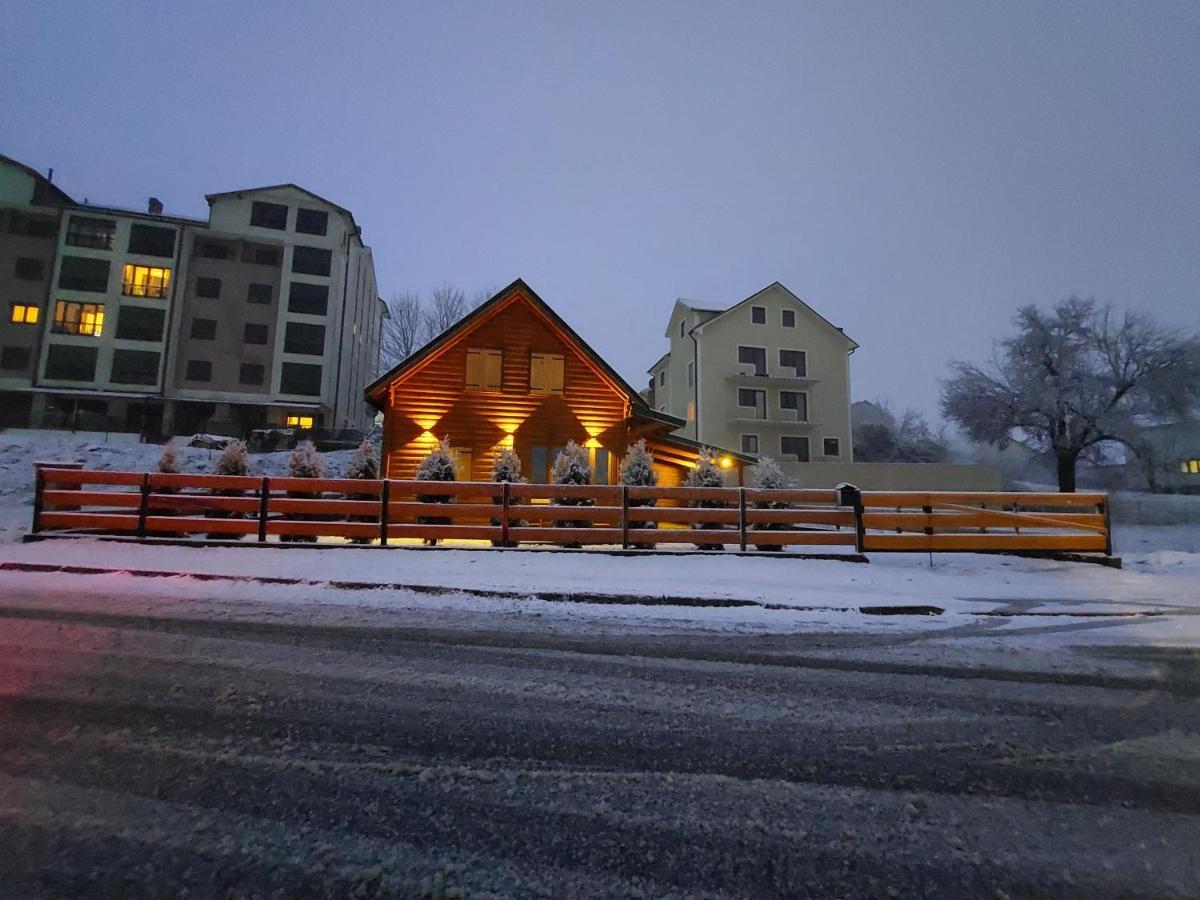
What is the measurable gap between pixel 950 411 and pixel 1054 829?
1411 inches

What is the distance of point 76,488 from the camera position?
10.5m

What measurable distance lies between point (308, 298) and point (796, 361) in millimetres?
32280

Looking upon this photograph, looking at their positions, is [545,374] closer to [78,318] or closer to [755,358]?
[755,358]

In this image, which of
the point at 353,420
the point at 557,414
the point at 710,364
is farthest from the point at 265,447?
the point at 710,364

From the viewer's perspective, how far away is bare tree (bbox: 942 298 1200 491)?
27953 mm

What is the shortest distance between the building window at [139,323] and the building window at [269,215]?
325 inches

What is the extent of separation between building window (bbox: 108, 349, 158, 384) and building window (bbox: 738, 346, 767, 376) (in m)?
36.0

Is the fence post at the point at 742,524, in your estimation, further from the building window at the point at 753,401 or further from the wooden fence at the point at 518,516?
the building window at the point at 753,401

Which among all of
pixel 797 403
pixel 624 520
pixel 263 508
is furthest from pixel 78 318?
pixel 797 403

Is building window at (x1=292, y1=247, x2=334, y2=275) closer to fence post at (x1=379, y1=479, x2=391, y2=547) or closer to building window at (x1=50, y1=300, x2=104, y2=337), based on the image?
building window at (x1=50, y1=300, x2=104, y2=337)

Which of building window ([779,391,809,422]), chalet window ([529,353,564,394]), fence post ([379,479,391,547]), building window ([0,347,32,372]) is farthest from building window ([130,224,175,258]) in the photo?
building window ([779,391,809,422])

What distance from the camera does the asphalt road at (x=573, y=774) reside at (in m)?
1.97

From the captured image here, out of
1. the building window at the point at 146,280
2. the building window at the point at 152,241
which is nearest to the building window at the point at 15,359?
the building window at the point at 146,280

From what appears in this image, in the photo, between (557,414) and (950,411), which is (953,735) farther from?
(950,411)
